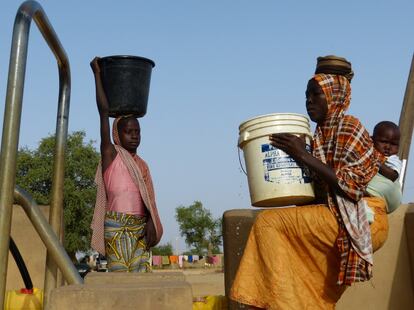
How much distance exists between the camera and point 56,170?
3127 millimetres

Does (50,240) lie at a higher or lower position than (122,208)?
lower

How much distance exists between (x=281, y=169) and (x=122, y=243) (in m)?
1.42

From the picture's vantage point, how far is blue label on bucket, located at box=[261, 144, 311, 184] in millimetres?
2363

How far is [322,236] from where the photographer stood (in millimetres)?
2307

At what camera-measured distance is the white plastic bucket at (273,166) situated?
2365 mm

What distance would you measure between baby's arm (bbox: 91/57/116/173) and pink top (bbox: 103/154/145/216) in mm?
40

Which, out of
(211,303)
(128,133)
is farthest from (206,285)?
(128,133)

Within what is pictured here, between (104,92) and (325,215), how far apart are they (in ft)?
6.17

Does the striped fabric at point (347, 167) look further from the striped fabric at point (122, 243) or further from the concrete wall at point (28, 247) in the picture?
the concrete wall at point (28, 247)

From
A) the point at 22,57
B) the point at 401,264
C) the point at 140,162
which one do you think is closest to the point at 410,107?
the point at 401,264

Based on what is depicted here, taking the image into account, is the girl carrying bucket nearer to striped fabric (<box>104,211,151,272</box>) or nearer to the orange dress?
striped fabric (<box>104,211,151,272</box>)

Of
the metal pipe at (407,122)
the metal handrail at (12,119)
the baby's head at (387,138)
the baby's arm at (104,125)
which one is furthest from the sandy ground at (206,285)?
the metal pipe at (407,122)

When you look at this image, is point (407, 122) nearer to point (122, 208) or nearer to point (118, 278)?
point (122, 208)

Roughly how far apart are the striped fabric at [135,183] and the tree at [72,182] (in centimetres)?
2519
